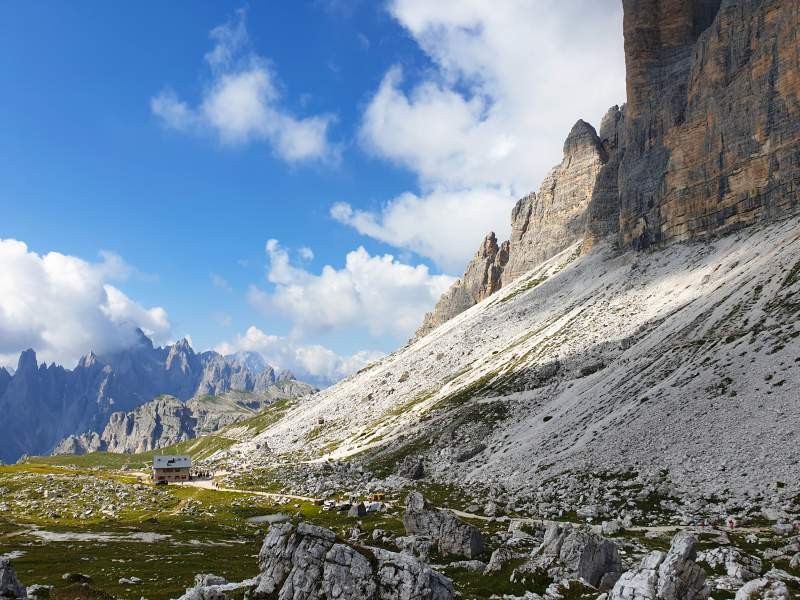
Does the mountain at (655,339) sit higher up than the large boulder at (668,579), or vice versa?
the mountain at (655,339)

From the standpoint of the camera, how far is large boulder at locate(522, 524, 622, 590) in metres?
31.3

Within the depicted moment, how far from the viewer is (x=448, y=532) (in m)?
42.7

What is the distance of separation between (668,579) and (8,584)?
32740mm

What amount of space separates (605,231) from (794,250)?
88020 mm

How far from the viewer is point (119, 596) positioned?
3266cm

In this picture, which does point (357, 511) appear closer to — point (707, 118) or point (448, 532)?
point (448, 532)

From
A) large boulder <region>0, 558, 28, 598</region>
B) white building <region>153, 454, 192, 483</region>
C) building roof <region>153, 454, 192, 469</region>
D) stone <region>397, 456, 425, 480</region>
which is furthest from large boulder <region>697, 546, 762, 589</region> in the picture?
building roof <region>153, 454, 192, 469</region>

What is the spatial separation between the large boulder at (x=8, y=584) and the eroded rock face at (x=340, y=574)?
1284 centimetres

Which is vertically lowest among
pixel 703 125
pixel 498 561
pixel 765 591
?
pixel 498 561

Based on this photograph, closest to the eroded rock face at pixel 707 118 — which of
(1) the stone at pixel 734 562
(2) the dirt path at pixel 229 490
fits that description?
(1) the stone at pixel 734 562

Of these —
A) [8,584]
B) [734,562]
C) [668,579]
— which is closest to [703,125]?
[734,562]

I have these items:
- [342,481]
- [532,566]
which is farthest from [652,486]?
[342,481]

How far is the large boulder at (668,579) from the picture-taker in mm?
22750

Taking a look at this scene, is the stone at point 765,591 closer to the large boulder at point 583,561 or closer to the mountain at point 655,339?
the large boulder at point 583,561
